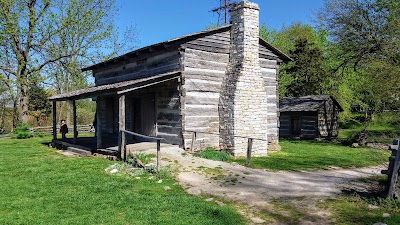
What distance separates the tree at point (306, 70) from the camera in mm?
31750

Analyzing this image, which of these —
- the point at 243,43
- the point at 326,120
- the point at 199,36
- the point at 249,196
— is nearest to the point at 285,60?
the point at 243,43

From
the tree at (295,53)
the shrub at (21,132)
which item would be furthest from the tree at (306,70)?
the shrub at (21,132)

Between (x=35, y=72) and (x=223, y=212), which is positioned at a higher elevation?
(x=35, y=72)

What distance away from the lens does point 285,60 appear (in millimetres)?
19391

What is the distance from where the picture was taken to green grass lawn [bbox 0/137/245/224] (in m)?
6.73

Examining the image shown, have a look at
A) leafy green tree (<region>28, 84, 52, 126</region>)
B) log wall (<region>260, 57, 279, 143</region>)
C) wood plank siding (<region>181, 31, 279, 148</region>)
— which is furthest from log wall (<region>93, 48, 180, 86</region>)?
leafy green tree (<region>28, 84, 52, 126</region>)

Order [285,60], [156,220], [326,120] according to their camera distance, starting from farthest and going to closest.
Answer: [326,120] < [285,60] < [156,220]

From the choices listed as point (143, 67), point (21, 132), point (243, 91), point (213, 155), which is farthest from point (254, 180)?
point (21, 132)

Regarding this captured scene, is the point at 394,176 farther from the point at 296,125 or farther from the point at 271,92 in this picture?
the point at 296,125

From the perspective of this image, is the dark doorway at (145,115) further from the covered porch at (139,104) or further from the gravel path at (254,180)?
the gravel path at (254,180)

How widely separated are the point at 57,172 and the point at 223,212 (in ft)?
23.3

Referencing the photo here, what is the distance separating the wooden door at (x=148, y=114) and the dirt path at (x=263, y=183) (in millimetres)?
3671

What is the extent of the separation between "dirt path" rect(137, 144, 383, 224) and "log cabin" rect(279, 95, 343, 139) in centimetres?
1449

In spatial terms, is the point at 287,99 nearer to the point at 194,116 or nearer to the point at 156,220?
the point at 194,116
